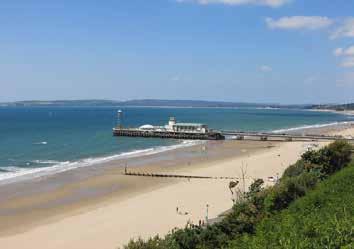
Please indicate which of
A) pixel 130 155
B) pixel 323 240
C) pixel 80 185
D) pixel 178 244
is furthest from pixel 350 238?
pixel 130 155

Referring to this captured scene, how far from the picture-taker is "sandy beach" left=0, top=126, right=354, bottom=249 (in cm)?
2795

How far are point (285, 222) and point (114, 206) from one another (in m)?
18.9

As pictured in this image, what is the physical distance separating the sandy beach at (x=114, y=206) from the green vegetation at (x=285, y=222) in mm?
5973

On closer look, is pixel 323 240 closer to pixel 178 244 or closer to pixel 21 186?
pixel 178 244

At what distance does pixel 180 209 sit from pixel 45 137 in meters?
63.2

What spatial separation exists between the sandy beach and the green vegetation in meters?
5.97

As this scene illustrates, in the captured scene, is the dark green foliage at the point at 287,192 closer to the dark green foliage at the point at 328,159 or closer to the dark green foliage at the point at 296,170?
the dark green foliage at the point at 296,170

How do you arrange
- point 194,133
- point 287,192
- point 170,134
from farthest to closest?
point 170,134
point 194,133
point 287,192

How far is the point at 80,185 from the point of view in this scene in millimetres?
44156

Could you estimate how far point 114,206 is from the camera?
117 feet

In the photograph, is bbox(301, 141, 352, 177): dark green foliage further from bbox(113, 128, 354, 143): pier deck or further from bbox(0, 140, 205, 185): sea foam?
bbox(113, 128, 354, 143): pier deck

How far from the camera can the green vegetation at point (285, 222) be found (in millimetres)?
14859

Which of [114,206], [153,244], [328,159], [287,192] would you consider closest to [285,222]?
[153,244]

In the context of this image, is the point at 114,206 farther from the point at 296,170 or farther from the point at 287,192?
the point at 287,192
